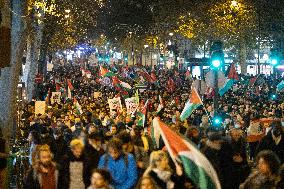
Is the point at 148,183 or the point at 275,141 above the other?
the point at 275,141

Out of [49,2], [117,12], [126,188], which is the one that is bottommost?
[126,188]

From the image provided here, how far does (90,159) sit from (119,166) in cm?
87

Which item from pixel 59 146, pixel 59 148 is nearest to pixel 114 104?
pixel 59 146

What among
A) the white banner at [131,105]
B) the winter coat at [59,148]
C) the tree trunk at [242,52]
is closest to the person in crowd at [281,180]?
the winter coat at [59,148]

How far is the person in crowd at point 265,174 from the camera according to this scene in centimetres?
688

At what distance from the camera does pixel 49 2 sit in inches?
1088

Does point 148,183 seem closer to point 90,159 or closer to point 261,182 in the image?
point 261,182

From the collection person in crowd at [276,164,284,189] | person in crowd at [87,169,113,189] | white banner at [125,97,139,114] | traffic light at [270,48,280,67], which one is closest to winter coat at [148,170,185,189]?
person in crowd at [87,169,113,189]

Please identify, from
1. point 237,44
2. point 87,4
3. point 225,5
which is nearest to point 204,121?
point 87,4

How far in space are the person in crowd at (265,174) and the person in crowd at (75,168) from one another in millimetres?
2547

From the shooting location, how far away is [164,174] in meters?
7.41

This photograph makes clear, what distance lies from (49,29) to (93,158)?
100 feet

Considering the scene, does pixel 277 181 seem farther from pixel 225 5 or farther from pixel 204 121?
pixel 225 5

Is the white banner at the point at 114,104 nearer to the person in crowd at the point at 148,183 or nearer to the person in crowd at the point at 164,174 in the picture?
the person in crowd at the point at 164,174
